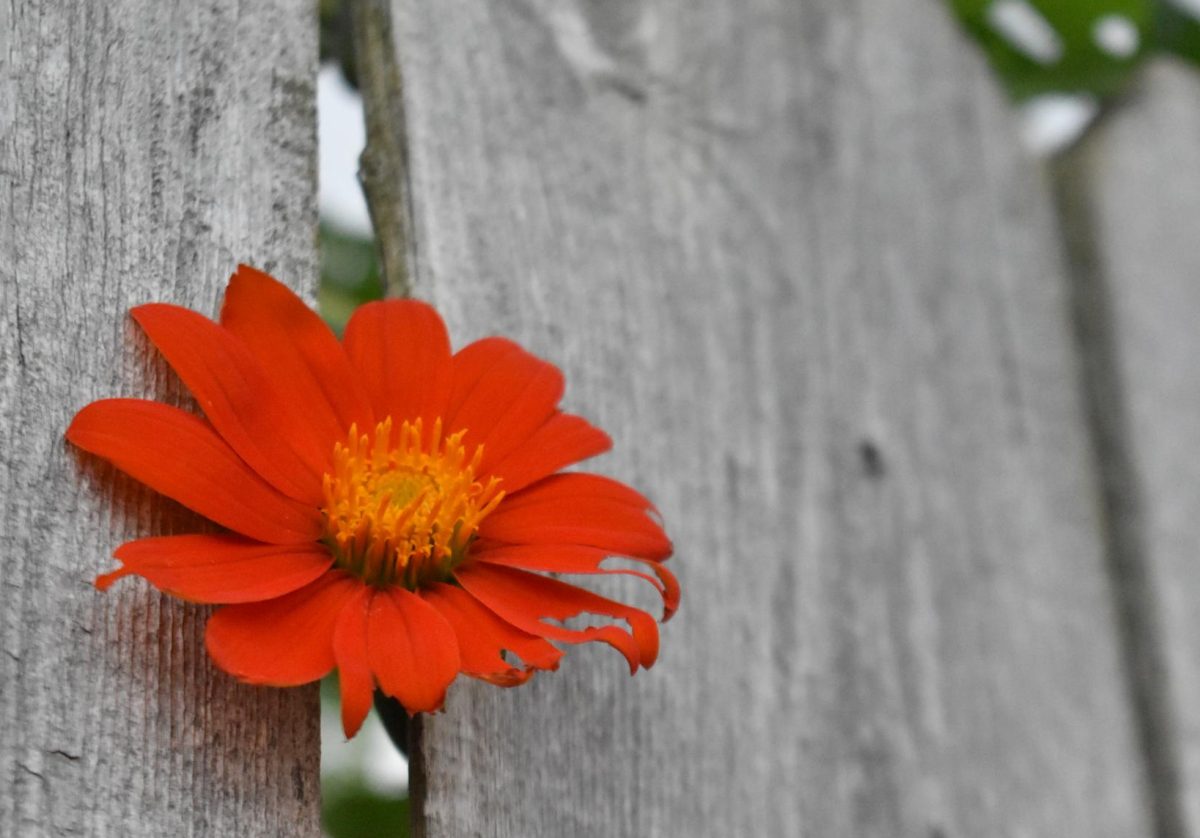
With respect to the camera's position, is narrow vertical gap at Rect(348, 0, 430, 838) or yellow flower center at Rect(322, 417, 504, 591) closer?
yellow flower center at Rect(322, 417, 504, 591)

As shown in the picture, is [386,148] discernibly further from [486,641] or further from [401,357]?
[486,641]

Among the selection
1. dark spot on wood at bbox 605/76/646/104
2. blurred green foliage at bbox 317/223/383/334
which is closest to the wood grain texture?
dark spot on wood at bbox 605/76/646/104

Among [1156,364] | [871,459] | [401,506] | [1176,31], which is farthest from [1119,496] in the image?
[401,506]

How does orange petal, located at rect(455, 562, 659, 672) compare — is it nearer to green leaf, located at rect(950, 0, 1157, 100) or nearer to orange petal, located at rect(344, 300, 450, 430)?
orange petal, located at rect(344, 300, 450, 430)

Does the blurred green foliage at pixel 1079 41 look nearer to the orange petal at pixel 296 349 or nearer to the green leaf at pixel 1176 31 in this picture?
the green leaf at pixel 1176 31

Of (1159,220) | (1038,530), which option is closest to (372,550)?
(1038,530)

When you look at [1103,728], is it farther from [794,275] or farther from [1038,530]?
[794,275]
